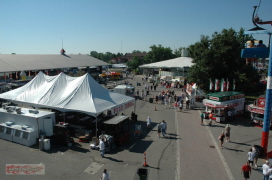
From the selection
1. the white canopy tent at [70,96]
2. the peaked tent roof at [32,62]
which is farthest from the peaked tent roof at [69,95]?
the peaked tent roof at [32,62]

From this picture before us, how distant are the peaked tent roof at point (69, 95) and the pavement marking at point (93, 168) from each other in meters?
3.70

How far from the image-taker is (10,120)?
1518 centimetres

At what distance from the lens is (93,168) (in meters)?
10.9

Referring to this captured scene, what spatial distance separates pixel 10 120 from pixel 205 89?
2101 cm

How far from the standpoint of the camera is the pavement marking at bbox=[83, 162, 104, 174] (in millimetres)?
10648

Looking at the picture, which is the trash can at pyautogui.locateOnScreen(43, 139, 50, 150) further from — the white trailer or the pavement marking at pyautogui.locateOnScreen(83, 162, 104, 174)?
the pavement marking at pyautogui.locateOnScreen(83, 162, 104, 174)

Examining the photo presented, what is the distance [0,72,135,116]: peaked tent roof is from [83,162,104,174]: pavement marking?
3.70 meters

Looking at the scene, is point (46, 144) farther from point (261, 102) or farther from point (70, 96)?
point (261, 102)

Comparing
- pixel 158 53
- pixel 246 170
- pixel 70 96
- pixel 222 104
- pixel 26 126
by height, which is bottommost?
pixel 246 170

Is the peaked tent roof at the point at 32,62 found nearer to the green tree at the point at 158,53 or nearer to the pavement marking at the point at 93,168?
the green tree at the point at 158,53

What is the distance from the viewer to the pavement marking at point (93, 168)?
1065cm

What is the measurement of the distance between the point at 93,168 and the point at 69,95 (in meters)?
7.34

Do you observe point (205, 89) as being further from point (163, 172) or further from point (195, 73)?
point (163, 172)

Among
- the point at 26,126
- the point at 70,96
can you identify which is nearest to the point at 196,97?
the point at 70,96
